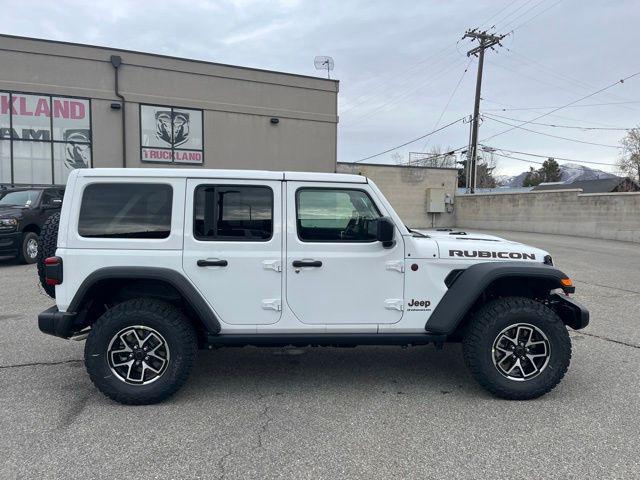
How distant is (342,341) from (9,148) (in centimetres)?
1809

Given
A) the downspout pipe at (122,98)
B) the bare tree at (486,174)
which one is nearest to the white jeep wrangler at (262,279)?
the downspout pipe at (122,98)

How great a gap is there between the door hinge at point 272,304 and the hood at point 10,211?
9.28m

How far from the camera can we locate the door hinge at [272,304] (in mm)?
3723

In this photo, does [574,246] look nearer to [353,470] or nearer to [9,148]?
[353,470]

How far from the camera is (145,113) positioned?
1859 centimetres

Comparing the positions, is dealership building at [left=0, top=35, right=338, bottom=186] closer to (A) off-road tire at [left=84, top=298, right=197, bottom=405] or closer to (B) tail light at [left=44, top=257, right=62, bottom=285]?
(B) tail light at [left=44, top=257, right=62, bottom=285]

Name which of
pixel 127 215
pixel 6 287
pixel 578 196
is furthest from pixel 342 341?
pixel 578 196

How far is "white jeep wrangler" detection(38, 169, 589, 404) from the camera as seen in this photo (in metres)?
3.63

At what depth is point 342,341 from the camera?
3.77m

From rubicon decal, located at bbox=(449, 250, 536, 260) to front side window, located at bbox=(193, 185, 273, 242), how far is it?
153cm

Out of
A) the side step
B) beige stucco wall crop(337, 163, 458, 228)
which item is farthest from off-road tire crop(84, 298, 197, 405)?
beige stucco wall crop(337, 163, 458, 228)

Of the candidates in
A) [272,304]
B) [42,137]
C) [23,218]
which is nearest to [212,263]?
[272,304]

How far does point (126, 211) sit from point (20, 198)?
9.24 m

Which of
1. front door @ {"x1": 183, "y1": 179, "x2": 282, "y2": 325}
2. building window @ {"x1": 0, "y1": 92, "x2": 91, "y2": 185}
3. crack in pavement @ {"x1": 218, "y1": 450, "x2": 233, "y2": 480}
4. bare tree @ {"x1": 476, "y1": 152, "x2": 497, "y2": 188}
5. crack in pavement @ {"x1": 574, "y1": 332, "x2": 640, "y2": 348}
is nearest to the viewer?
crack in pavement @ {"x1": 218, "y1": 450, "x2": 233, "y2": 480}
